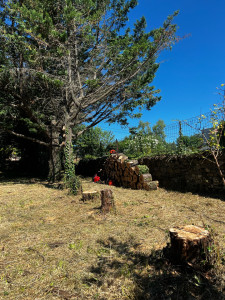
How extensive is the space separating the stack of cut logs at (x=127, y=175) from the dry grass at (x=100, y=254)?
7.96 feet

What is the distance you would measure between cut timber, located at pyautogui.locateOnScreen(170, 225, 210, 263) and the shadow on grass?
128mm

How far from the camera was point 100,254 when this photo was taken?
2820 mm

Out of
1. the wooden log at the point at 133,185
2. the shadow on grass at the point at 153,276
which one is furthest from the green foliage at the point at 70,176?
the shadow on grass at the point at 153,276

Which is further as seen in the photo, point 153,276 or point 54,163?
point 54,163

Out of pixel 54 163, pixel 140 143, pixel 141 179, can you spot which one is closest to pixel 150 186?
pixel 141 179

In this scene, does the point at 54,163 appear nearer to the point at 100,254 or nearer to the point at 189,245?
the point at 100,254

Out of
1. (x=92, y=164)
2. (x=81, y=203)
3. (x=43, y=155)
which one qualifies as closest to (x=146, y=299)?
(x=81, y=203)

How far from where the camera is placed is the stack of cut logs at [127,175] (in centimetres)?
774

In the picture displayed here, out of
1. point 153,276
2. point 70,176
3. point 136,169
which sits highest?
point 136,169

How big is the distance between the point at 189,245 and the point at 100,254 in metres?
1.27

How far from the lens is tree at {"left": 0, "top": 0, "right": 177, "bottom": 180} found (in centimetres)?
791

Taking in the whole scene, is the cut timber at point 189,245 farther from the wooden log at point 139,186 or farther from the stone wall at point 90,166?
the stone wall at point 90,166

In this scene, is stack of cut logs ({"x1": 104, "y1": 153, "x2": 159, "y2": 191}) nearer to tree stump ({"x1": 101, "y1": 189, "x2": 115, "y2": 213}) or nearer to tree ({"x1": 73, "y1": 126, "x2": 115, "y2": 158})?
tree stump ({"x1": 101, "y1": 189, "x2": 115, "y2": 213})

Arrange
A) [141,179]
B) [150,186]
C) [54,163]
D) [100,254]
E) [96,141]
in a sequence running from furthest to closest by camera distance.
→ [96,141] → [54,163] → [141,179] → [150,186] → [100,254]
